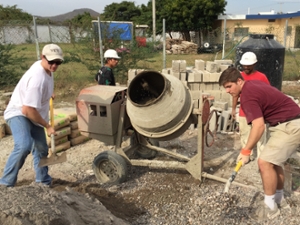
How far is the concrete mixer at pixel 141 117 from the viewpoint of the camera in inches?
141

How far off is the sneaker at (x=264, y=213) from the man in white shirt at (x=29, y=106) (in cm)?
233

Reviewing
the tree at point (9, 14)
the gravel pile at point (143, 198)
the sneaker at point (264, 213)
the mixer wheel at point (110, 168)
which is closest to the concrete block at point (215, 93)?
the gravel pile at point (143, 198)

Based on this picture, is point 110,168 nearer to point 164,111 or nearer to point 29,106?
point 164,111

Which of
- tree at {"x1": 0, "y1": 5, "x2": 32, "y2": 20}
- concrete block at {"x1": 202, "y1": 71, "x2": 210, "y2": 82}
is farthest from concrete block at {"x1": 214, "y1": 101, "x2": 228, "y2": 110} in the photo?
tree at {"x1": 0, "y1": 5, "x2": 32, "y2": 20}

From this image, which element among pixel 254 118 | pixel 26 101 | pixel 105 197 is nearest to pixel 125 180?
pixel 105 197

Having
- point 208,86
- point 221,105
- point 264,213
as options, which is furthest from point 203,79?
point 264,213

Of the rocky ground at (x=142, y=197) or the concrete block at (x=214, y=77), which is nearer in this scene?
the rocky ground at (x=142, y=197)

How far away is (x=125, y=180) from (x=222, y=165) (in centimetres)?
148

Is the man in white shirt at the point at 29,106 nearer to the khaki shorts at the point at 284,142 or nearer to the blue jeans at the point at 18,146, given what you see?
the blue jeans at the point at 18,146

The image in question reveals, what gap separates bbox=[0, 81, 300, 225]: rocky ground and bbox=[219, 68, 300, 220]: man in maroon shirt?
0.36m

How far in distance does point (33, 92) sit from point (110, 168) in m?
1.45

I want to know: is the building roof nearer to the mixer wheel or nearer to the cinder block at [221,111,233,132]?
the cinder block at [221,111,233,132]

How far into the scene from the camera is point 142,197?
12.1 feet

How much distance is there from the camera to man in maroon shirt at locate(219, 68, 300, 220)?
3014mm
